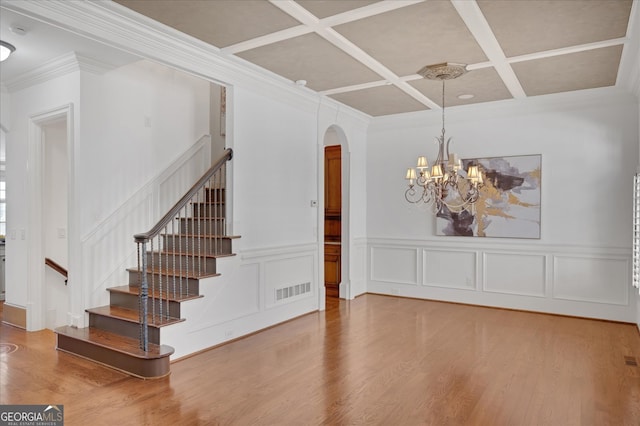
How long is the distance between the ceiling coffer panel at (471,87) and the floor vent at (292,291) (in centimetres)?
297

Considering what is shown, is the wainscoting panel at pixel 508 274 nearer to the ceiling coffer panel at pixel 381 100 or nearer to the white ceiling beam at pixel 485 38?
the ceiling coffer panel at pixel 381 100

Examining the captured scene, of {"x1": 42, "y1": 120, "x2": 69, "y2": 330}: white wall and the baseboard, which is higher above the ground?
{"x1": 42, "y1": 120, "x2": 69, "y2": 330}: white wall

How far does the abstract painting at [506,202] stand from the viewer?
5.98m

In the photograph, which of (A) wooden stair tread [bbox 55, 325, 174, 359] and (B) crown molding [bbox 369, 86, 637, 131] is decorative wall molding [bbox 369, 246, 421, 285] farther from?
(A) wooden stair tread [bbox 55, 325, 174, 359]

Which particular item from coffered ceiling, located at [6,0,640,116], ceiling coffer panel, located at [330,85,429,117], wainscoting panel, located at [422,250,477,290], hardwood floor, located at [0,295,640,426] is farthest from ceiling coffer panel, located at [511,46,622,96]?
hardwood floor, located at [0,295,640,426]

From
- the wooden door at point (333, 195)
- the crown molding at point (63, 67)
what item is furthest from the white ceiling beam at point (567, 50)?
the crown molding at point (63, 67)

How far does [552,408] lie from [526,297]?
10.8ft

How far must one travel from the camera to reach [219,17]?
3471mm

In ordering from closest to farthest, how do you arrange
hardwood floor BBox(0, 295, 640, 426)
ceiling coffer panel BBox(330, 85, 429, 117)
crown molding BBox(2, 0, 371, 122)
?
hardwood floor BBox(0, 295, 640, 426)
crown molding BBox(2, 0, 371, 122)
ceiling coffer panel BBox(330, 85, 429, 117)

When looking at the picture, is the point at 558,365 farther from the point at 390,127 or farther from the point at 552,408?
the point at 390,127

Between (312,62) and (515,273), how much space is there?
4.10 m

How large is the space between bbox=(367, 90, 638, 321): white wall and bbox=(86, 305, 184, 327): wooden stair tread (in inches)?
163

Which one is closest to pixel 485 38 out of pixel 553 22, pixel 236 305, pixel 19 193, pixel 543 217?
pixel 553 22

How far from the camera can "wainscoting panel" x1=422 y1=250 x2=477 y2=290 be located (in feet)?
21.3
